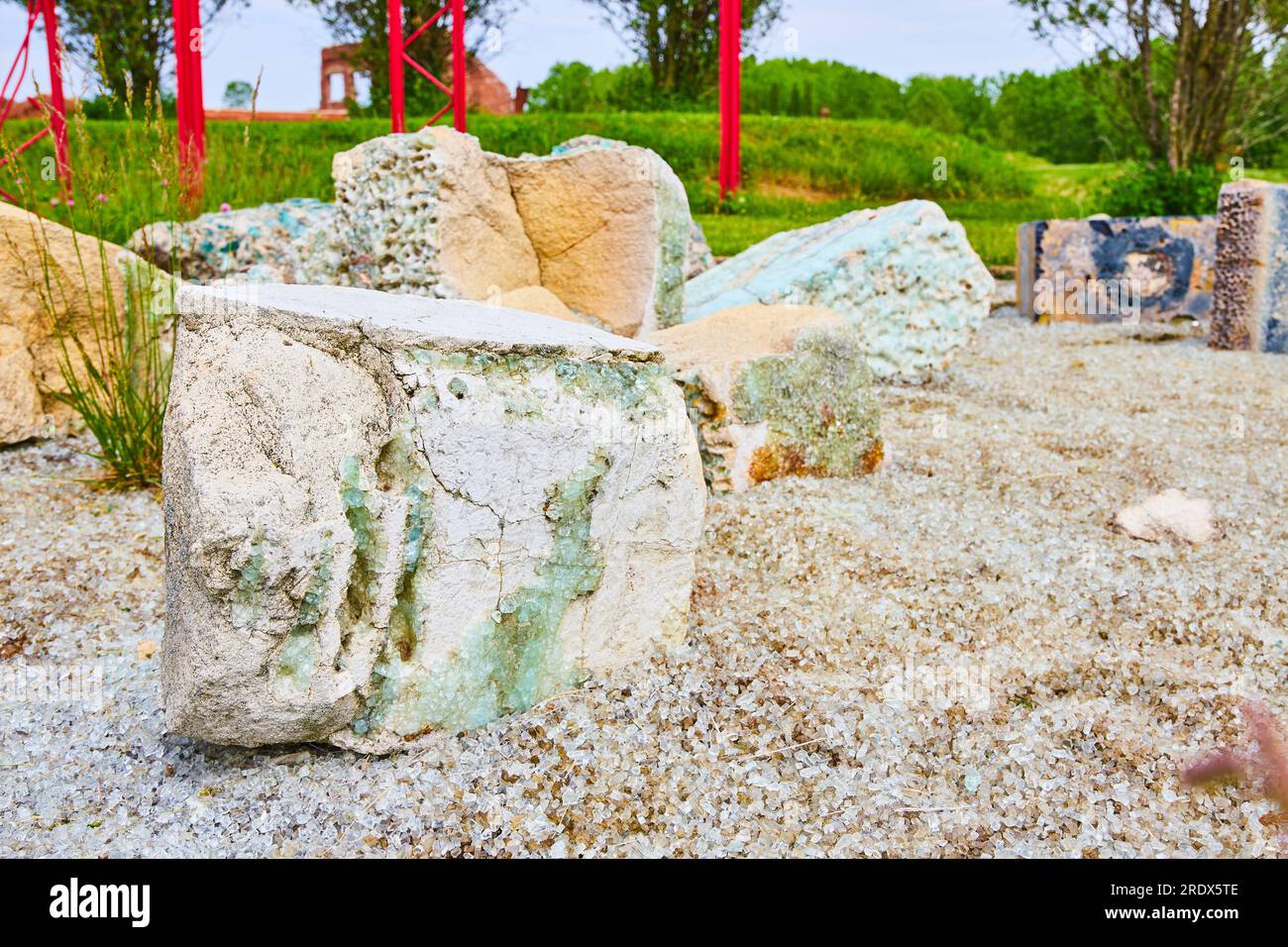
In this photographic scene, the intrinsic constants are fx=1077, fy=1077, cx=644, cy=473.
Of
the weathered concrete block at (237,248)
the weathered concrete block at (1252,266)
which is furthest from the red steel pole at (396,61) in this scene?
the weathered concrete block at (1252,266)

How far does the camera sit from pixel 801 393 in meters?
3.40

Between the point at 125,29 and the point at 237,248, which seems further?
the point at 125,29

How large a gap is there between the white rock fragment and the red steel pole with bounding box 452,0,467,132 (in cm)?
516

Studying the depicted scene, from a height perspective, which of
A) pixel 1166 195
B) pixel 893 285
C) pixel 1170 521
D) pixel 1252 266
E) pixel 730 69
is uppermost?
pixel 730 69

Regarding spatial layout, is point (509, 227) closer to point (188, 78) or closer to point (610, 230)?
point (610, 230)

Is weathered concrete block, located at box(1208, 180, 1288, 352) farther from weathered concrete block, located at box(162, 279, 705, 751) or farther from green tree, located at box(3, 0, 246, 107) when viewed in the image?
green tree, located at box(3, 0, 246, 107)

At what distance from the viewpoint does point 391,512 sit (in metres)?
1.77

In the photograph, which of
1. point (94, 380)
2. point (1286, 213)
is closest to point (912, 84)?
point (1286, 213)

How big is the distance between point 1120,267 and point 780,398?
15.7 feet

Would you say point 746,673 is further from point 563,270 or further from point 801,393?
point 563,270

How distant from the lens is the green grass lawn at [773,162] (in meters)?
8.46

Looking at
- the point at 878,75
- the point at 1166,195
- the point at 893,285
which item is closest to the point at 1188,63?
the point at 1166,195

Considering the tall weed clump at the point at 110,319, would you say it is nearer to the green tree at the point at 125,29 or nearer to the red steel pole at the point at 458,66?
the red steel pole at the point at 458,66

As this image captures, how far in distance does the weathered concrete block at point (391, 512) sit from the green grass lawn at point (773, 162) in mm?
5612
